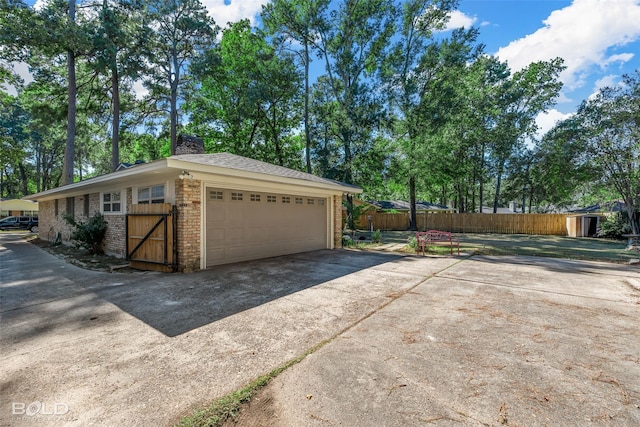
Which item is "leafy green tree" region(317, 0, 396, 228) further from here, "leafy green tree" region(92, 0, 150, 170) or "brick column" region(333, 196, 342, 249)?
"leafy green tree" region(92, 0, 150, 170)

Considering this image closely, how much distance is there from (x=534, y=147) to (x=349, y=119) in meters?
16.0

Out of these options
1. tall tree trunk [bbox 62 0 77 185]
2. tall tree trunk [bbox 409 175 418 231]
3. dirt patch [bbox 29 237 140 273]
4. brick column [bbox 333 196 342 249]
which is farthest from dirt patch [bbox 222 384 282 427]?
tall tree trunk [bbox 409 175 418 231]

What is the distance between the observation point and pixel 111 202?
949 cm

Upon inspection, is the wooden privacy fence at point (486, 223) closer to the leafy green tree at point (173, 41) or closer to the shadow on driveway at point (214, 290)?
the shadow on driveway at point (214, 290)

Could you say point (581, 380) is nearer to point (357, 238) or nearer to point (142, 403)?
point (142, 403)

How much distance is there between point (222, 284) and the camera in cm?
579

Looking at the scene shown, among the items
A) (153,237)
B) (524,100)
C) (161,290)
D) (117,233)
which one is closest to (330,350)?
(161,290)

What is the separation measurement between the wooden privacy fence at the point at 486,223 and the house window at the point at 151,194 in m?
19.0

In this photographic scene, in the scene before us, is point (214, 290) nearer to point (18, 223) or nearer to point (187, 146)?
point (187, 146)

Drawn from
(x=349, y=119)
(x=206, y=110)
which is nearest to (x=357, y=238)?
(x=349, y=119)

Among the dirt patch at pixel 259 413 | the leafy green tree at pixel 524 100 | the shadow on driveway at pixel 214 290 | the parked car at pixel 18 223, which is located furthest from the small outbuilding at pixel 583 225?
the parked car at pixel 18 223

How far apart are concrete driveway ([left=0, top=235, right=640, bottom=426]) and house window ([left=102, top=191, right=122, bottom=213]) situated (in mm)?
3569

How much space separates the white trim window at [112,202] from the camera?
9117mm

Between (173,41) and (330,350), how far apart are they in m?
22.7
